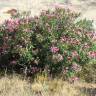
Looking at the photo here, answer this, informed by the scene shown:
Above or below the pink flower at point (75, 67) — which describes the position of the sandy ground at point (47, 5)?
below

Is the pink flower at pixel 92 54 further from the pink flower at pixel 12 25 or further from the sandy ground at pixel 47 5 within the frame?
the sandy ground at pixel 47 5

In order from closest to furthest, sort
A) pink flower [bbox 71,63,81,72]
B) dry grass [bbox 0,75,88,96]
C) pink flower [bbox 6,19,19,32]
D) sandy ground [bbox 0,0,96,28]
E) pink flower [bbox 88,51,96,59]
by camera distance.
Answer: dry grass [bbox 0,75,88,96] < pink flower [bbox 71,63,81,72] < pink flower [bbox 88,51,96,59] < pink flower [bbox 6,19,19,32] < sandy ground [bbox 0,0,96,28]

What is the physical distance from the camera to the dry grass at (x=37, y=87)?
29.3 feet

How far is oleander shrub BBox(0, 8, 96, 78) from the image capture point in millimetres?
10102

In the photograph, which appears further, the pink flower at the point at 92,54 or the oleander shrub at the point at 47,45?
the pink flower at the point at 92,54

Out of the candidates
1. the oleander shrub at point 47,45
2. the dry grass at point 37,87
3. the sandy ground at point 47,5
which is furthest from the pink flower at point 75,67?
the sandy ground at point 47,5

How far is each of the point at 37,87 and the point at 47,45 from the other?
98 cm

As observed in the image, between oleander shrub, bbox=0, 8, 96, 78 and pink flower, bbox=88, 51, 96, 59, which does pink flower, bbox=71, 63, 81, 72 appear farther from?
pink flower, bbox=88, 51, 96, 59

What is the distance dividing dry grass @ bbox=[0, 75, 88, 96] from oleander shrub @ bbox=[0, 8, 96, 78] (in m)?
0.32

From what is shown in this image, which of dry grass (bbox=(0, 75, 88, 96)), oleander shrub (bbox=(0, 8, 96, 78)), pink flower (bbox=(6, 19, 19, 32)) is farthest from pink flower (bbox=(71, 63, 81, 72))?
pink flower (bbox=(6, 19, 19, 32))

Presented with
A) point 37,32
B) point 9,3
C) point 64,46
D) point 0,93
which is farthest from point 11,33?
point 9,3

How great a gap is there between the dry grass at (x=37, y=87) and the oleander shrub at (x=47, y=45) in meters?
0.32

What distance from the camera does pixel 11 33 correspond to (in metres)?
10.5

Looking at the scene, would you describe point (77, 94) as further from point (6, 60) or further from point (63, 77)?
point (6, 60)
